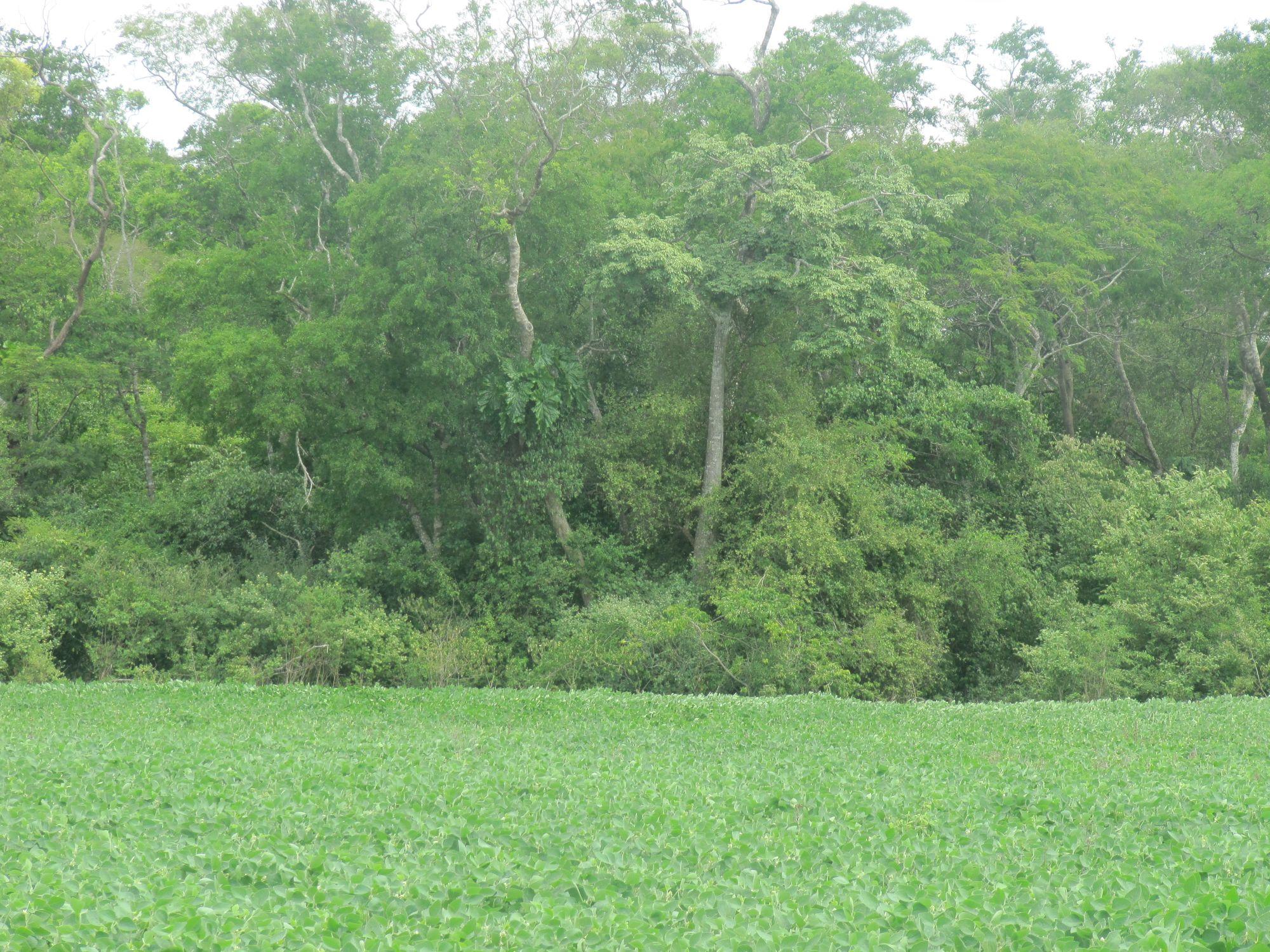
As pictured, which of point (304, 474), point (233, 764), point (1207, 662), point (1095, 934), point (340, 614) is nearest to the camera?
point (1095, 934)

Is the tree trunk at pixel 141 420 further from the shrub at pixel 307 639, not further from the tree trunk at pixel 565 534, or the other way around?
the tree trunk at pixel 565 534

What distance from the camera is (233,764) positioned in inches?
384

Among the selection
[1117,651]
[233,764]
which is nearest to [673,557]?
[1117,651]

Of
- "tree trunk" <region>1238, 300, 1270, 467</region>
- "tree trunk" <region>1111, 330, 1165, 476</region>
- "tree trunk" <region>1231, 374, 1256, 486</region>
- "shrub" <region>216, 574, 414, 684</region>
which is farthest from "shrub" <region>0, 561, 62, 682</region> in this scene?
"tree trunk" <region>1238, 300, 1270, 467</region>

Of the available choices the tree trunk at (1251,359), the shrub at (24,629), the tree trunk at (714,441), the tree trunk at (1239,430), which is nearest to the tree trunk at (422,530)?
the tree trunk at (714,441)

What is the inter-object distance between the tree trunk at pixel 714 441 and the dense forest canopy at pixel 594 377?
0.11m

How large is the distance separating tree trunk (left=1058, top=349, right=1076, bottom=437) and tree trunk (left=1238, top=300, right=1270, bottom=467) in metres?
4.42

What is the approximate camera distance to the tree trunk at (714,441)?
2381 cm

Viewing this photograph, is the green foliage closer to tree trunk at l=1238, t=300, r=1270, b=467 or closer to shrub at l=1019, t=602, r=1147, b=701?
shrub at l=1019, t=602, r=1147, b=701

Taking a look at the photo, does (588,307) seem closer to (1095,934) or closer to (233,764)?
(233,764)

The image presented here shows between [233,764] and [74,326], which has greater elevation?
[74,326]

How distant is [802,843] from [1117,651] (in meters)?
15.0

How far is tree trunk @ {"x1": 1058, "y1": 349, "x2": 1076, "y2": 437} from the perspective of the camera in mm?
30891

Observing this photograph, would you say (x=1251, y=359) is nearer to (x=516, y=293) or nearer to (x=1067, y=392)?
(x=1067, y=392)
